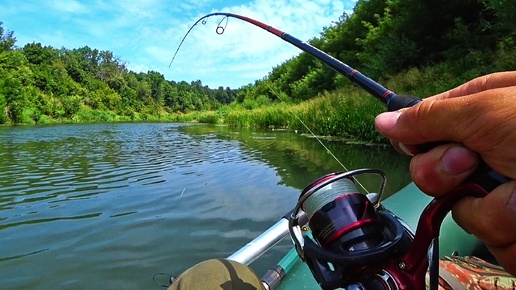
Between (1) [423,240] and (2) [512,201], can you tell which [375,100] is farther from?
(2) [512,201]

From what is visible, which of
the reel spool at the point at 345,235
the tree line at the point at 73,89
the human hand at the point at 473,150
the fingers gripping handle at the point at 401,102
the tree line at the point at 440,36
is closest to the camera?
the human hand at the point at 473,150

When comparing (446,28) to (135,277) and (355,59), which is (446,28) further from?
(135,277)

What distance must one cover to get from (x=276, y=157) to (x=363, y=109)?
2879mm

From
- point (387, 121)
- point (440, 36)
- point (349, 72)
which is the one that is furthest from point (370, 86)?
point (440, 36)

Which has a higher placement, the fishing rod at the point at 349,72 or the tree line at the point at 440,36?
the tree line at the point at 440,36

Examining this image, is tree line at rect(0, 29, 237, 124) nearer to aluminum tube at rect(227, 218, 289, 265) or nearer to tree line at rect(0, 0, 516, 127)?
tree line at rect(0, 0, 516, 127)

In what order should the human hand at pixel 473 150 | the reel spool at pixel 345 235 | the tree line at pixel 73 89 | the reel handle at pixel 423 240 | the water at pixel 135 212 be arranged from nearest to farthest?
the human hand at pixel 473 150, the reel handle at pixel 423 240, the reel spool at pixel 345 235, the water at pixel 135 212, the tree line at pixel 73 89

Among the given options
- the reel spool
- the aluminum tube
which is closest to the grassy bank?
the aluminum tube

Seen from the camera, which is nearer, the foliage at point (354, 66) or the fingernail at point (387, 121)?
the fingernail at point (387, 121)

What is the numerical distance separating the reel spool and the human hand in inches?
6.5

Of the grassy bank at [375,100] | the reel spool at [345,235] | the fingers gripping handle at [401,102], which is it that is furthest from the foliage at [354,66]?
the reel spool at [345,235]

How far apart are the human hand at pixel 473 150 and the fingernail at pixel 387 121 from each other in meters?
0.01

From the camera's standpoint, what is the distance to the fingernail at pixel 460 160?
567 millimetres

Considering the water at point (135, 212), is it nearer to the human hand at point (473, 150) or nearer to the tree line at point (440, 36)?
the human hand at point (473, 150)
